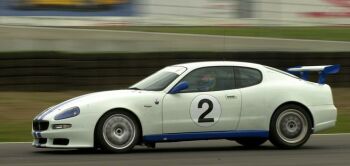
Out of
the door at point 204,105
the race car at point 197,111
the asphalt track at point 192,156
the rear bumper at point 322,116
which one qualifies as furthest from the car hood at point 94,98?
the rear bumper at point 322,116

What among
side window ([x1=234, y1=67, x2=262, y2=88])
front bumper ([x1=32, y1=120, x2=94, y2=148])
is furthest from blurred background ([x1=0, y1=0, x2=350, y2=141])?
front bumper ([x1=32, y1=120, x2=94, y2=148])

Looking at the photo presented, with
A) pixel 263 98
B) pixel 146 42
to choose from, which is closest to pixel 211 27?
pixel 146 42

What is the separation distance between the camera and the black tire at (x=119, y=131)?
36.7 ft

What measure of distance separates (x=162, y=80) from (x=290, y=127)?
78.7 inches

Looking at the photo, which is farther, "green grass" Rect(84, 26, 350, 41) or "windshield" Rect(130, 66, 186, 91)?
"green grass" Rect(84, 26, 350, 41)

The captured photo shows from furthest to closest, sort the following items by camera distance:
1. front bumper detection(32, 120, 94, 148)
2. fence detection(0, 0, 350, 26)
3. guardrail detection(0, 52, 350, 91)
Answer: fence detection(0, 0, 350, 26) → guardrail detection(0, 52, 350, 91) → front bumper detection(32, 120, 94, 148)

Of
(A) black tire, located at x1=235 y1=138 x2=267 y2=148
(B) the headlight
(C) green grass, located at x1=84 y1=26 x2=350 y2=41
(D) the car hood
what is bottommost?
(A) black tire, located at x1=235 y1=138 x2=267 y2=148

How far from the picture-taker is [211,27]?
23.4m

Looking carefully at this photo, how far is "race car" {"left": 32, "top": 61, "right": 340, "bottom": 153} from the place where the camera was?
11156 mm

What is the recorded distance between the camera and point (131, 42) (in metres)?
22.5

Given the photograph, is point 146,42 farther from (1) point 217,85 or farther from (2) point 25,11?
(1) point 217,85

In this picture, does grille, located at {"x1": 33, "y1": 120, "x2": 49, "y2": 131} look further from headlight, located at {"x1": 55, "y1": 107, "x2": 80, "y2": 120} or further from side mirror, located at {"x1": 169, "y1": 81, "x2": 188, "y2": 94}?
side mirror, located at {"x1": 169, "y1": 81, "x2": 188, "y2": 94}

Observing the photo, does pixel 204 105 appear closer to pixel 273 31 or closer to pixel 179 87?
pixel 179 87

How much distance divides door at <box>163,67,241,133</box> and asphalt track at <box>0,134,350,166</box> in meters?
0.39
